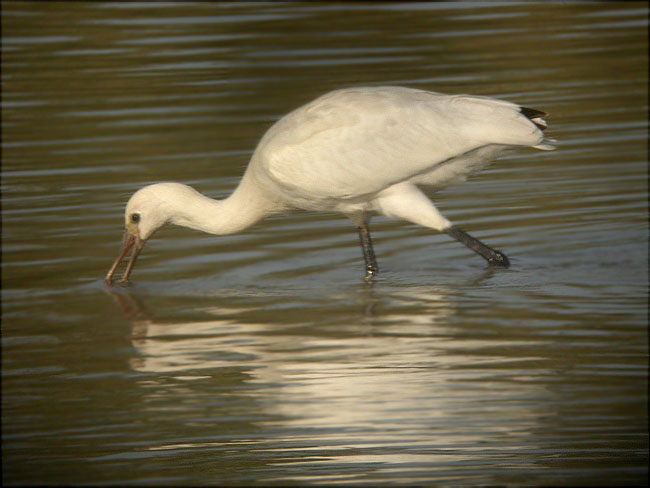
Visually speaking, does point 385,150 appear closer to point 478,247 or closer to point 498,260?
point 478,247

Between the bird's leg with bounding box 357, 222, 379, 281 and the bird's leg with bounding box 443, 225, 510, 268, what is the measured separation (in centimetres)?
48

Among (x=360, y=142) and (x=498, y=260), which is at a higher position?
(x=360, y=142)

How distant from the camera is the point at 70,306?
898 cm

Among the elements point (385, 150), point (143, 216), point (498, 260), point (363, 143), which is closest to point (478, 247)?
point (498, 260)

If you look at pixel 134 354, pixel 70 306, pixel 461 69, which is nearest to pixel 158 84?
pixel 461 69

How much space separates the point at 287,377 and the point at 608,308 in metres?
1.78

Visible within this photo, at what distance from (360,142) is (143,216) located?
1.35 metres

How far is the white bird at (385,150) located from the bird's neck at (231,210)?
4.5 inches

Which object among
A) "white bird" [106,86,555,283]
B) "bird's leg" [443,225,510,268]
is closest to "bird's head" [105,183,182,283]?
"white bird" [106,86,555,283]

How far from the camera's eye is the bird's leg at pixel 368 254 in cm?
920

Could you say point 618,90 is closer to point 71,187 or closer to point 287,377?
point 71,187

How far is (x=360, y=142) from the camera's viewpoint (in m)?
8.96

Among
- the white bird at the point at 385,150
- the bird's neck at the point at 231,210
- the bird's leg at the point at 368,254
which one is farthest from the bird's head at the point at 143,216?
the bird's leg at the point at 368,254

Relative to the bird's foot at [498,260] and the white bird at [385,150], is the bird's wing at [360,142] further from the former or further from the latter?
the bird's foot at [498,260]
